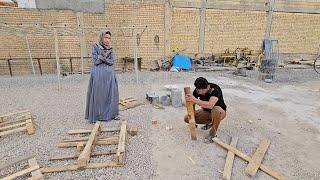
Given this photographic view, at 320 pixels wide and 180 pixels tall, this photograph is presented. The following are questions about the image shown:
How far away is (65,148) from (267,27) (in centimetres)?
1273

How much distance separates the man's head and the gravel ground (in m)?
0.97

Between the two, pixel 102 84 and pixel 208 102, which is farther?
pixel 102 84

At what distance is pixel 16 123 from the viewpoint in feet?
17.3

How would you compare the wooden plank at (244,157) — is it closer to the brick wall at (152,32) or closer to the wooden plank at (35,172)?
the wooden plank at (35,172)

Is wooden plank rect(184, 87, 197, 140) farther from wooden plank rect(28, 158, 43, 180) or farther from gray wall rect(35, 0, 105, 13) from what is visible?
gray wall rect(35, 0, 105, 13)

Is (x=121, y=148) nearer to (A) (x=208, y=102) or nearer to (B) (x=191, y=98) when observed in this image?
(B) (x=191, y=98)

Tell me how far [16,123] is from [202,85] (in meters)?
3.95

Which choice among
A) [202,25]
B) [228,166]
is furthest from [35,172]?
[202,25]

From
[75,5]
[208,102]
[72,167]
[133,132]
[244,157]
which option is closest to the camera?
[72,167]

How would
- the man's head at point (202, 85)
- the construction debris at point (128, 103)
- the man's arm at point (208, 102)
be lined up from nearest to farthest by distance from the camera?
the man's head at point (202, 85), the man's arm at point (208, 102), the construction debris at point (128, 103)

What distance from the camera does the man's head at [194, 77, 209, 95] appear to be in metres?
3.98

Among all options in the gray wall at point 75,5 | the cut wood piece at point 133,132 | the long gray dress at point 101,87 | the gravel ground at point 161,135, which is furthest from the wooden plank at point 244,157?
the gray wall at point 75,5

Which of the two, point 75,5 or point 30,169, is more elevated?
point 75,5

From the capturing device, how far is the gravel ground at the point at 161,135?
11.8 ft
